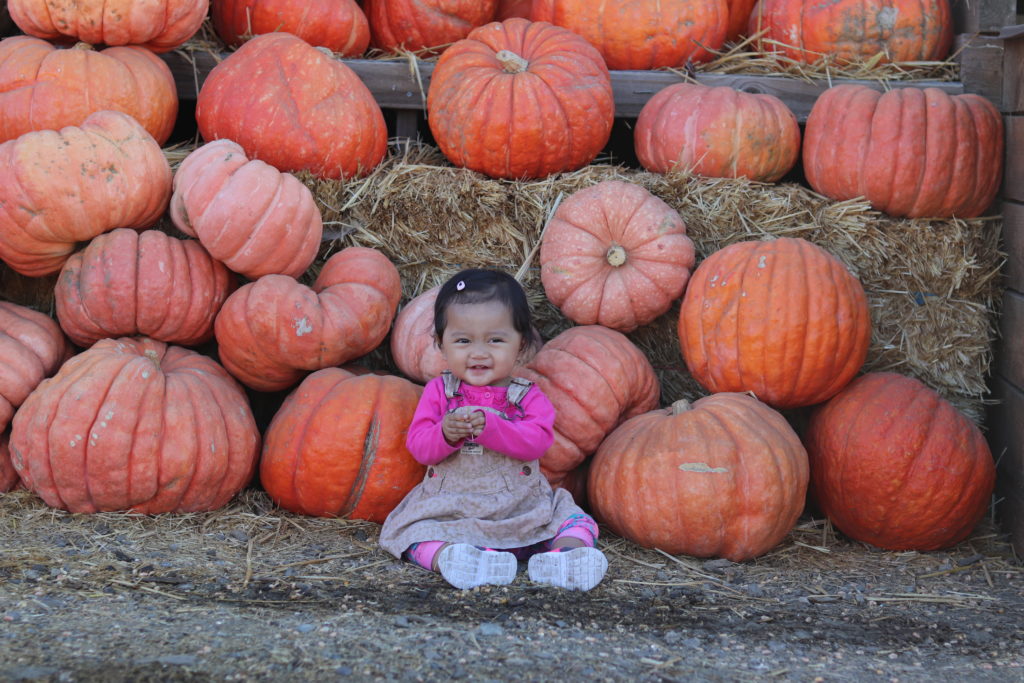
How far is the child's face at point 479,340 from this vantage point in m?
3.15

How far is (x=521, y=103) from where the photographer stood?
404 centimetres

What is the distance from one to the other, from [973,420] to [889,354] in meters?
0.41

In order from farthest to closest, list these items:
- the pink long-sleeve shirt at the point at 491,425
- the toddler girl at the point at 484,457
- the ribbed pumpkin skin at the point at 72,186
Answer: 1. the ribbed pumpkin skin at the point at 72,186
2. the pink long-sleeve shirt at the point at 491,425
3. the toddler girl at the point at 484,457

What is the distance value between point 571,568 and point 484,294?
0.89 meters

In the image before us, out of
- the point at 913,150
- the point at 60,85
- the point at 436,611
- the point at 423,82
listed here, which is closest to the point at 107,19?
the point at 60,85

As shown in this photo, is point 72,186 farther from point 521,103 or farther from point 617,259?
point 617,259

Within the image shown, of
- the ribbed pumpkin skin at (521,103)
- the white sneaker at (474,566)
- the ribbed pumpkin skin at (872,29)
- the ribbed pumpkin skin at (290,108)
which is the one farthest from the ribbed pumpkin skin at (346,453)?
the ribbed pumpkin skin at (872,29)

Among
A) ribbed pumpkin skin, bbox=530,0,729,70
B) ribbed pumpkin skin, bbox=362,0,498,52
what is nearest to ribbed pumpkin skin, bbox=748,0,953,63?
ribbed pumpkin skin, bbox=530,0,729,70

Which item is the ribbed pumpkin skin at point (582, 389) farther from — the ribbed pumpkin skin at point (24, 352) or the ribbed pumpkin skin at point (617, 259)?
the ribbed pumpkin skin at point (24, 352)

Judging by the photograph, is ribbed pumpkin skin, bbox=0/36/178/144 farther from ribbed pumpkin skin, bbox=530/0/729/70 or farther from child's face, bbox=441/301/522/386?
ribbed pumpkin skin, bbox=530/0/729/70

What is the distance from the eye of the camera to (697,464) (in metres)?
3.22

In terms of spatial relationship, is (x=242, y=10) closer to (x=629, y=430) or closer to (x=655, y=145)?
(x=655, y=145)

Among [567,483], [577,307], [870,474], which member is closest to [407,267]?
[577,307]

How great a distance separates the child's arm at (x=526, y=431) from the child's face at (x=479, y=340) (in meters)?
0.16
